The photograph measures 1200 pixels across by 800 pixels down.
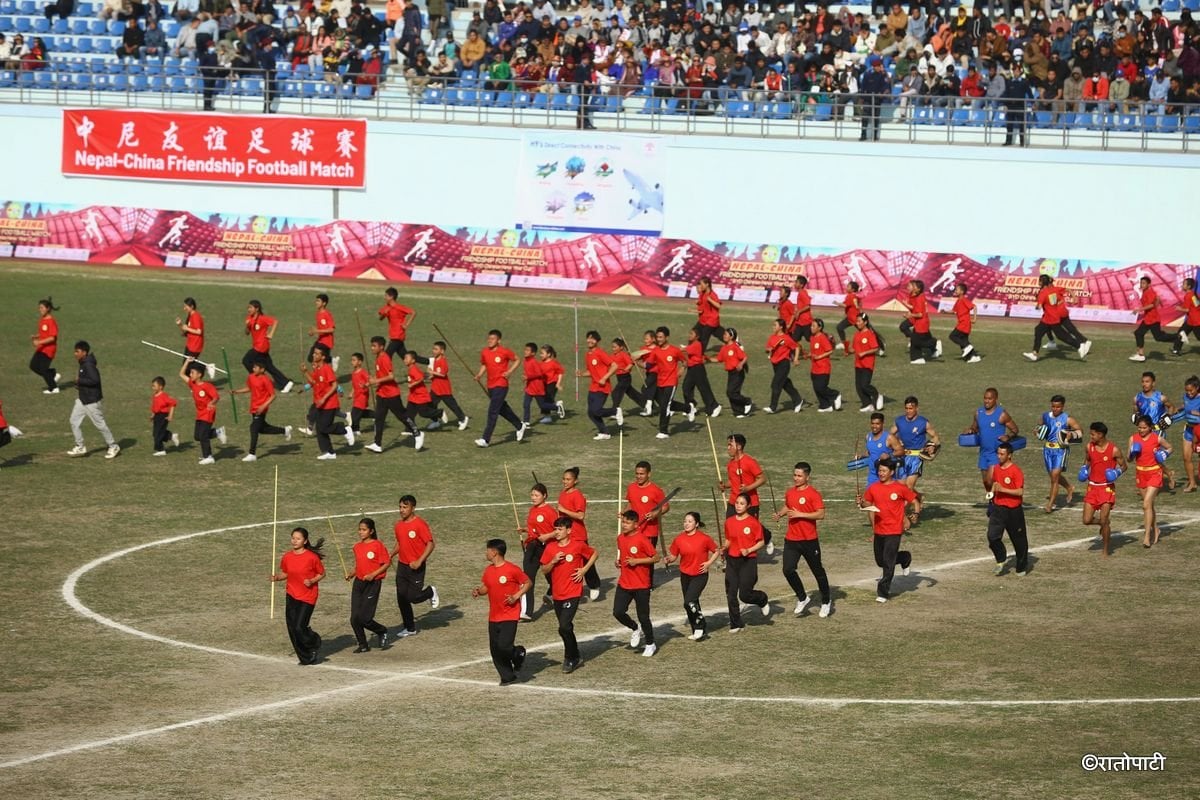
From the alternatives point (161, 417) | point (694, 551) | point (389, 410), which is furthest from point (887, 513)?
point (161, 417)

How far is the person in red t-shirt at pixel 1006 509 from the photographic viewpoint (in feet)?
74.1

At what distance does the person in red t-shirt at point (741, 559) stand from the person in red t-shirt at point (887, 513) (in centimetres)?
173

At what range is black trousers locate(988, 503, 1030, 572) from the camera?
22656mm

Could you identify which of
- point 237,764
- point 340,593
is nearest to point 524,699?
point 237,764

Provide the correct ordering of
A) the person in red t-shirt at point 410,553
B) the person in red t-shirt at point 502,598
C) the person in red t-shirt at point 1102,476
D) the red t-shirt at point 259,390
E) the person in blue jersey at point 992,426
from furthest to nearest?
the red t-shirt at point 259,390
the person in blue jersey at point 992,426
the person in red t-shirt at point 1102,476
the person in red t-shirt at point 410,553
the person in red t-shirt at point 502,598

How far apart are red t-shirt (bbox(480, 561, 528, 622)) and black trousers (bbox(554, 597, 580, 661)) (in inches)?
29.0

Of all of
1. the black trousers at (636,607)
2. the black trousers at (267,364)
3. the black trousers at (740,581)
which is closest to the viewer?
the black trousers at (636,607)

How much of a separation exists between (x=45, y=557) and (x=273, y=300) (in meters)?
19.4

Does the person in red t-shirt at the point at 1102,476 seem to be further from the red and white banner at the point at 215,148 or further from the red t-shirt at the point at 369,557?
the red and white banner at the point at 215,148

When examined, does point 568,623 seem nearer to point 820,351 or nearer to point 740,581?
point 740,581

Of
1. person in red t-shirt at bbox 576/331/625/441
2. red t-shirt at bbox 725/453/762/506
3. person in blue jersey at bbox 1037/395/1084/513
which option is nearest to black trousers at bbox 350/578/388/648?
red t-shirt at bbox 725/453/762/506

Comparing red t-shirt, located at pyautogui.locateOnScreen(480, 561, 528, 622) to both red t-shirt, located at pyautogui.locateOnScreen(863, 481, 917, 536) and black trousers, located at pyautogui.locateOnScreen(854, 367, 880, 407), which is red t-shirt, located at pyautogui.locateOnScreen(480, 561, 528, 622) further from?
black trousers, located at pyautogui.locateOnScreen(854, 367, 880, 407)

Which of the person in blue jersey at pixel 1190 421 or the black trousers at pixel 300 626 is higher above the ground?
the person in blue jersey at pixel 1190 421

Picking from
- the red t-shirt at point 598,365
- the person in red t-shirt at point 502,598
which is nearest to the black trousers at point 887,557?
the person in red t-shirt at point 502,598
